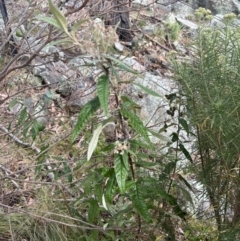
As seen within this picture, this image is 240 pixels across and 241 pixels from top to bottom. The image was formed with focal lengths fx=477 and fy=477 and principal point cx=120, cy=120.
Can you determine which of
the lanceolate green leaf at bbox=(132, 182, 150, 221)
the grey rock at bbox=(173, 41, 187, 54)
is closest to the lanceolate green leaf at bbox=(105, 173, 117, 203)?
the lanceolate green leaf at bbox=(132, 182, 150, 221)

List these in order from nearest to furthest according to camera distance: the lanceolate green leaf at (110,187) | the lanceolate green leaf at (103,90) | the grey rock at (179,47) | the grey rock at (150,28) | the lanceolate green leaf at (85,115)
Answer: the lanceolate green leaf at (103,90) → the lanceolate green leaf at (85,115) → the lanceolate green leaf at (110,187) → the grey rock at (179,47) → the grey rock at (150,28)

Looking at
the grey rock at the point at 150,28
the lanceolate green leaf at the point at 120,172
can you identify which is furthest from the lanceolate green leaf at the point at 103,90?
the grey rock at the point at 150,28

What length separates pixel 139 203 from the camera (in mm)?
1964

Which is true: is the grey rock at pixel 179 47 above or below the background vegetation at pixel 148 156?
below

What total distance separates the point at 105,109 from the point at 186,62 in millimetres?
785

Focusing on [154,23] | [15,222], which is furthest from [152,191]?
[154,23]

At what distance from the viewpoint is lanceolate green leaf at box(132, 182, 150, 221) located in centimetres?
195

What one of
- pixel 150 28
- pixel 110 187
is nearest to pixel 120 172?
pixel 110 187

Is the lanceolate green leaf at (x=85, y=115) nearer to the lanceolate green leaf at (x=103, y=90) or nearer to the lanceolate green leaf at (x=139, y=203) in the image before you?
the lanceolate green leaf at (x=103, y=90)

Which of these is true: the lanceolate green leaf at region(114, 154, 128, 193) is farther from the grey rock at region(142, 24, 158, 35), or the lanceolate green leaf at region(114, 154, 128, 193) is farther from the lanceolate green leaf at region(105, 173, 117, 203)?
the grey rock at region(142, 24, 158, 35)

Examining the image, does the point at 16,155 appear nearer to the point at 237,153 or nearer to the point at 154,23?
the point at 237,153

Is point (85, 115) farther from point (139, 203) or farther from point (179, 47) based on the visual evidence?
point (179, 47)

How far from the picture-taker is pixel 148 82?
173 inches

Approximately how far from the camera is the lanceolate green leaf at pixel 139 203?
195cm
